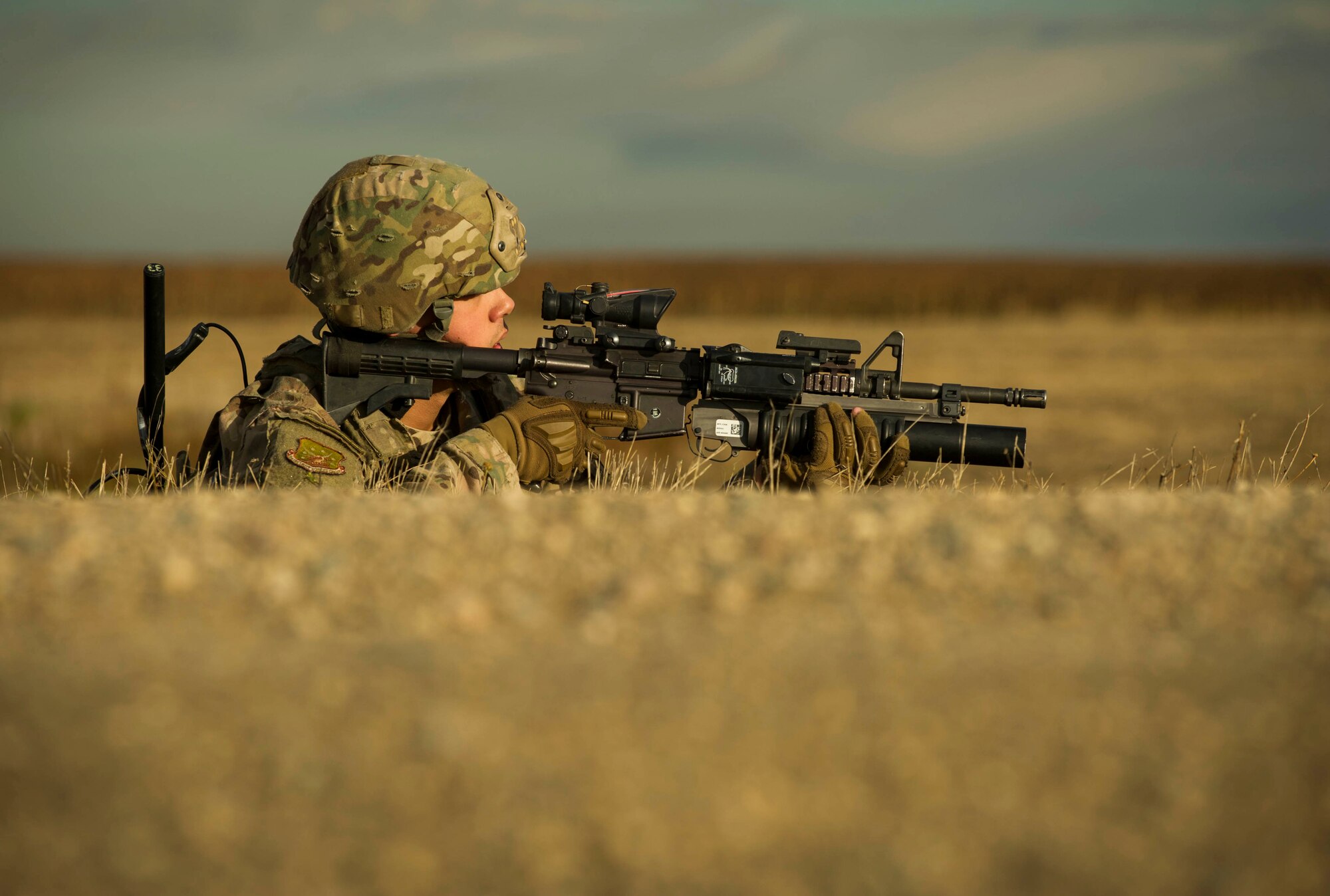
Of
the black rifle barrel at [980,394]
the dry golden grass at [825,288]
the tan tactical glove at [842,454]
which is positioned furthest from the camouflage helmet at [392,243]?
the dry golden grass at [825,288]

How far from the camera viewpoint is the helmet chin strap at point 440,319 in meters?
6.10

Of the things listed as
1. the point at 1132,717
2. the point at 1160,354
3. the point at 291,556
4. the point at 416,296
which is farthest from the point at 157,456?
the point at 1160,354

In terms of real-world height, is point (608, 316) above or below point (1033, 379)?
above

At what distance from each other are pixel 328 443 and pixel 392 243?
39.9 inches

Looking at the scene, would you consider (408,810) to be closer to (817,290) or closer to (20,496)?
(20,496)

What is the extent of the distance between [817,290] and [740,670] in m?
59.1

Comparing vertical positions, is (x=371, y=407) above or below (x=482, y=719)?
above

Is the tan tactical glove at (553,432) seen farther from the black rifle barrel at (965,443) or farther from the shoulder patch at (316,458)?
the black rifle barrel at (965,443)

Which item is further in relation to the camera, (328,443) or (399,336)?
(399,336)

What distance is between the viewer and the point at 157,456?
634cm

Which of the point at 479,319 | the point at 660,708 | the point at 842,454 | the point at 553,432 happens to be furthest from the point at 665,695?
Result: the point at 479,319

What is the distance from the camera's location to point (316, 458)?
18.3ft

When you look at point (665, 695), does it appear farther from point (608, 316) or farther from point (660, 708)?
point (608, 316)

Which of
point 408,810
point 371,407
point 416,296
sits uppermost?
point 416,296
